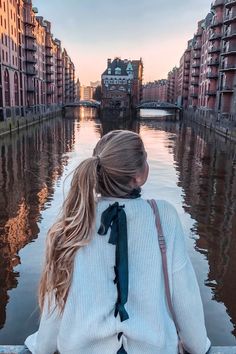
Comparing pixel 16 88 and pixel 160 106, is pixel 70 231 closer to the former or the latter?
pixel 16 88

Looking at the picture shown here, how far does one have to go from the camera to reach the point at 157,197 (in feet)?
51.1

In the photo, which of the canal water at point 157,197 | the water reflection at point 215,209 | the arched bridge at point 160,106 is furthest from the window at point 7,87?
the arched bridge at point 160,106

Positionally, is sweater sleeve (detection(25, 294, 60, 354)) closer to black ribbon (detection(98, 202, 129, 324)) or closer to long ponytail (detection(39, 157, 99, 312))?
long ponytail (detection(39, 157, 99, 312))

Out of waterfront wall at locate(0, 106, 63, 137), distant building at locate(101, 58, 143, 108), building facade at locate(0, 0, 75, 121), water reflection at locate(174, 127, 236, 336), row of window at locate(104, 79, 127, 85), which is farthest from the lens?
row of window at locate(104, 79, 127, 85)

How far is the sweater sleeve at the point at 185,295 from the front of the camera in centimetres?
166

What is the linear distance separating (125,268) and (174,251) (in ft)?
0.78

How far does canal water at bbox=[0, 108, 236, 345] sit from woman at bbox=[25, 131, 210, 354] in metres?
0.57

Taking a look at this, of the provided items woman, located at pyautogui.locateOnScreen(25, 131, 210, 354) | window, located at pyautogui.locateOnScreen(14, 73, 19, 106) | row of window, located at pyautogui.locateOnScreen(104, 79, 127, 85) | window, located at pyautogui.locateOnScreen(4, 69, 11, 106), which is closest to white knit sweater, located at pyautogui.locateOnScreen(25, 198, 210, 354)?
woman, located at pyautogui.locateOnScreen(25, 131, 210, 354)

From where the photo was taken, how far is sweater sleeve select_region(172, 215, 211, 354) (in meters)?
1.66

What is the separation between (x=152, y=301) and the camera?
5.44ft

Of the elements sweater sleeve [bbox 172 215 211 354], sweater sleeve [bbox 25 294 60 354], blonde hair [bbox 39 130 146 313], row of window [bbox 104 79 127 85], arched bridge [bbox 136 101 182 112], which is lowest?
arched bridge [bbox 136 101 182 112]

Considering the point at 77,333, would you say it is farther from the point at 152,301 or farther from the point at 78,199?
the point at 78,199

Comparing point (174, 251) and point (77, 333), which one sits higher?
point (174, 251)

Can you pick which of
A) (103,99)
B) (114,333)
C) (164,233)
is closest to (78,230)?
(164,233)
